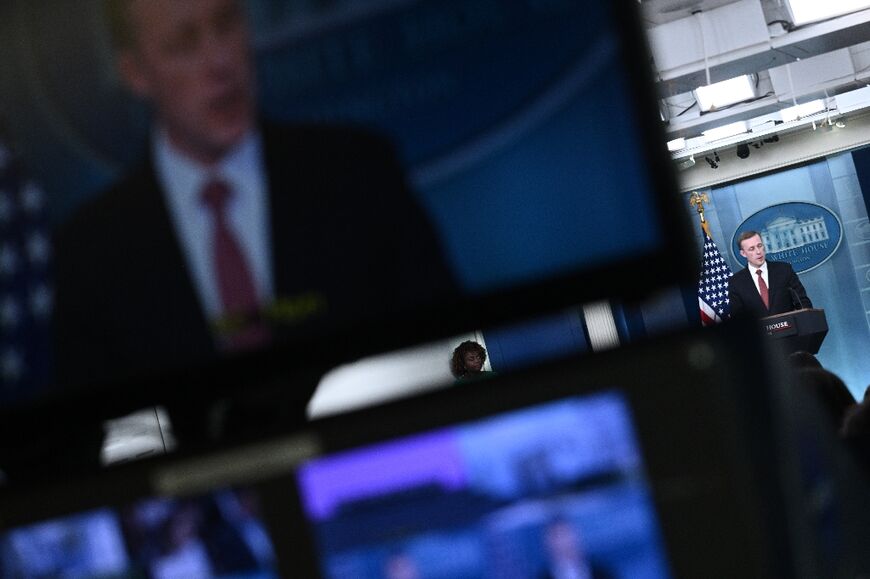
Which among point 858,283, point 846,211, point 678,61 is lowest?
point 858,283

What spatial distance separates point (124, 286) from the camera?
3.18ft

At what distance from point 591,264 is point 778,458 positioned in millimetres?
225

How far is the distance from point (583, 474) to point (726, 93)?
310 inches

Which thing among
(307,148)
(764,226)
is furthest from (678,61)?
(307,148)

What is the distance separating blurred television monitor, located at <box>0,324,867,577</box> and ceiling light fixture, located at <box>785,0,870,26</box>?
5.90 meters

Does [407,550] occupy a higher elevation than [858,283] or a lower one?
higher

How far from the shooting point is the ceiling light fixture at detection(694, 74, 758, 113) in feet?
26.1

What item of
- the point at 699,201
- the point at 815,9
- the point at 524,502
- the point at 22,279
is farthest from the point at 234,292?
the point at 699,201

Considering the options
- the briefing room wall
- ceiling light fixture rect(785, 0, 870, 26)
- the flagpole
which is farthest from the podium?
the flagpole

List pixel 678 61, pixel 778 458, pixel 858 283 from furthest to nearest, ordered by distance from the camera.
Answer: pixel 858 283 < pixel 678 61 < pixel 778 458

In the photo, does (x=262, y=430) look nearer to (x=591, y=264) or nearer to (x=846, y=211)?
(x=591, y=264)

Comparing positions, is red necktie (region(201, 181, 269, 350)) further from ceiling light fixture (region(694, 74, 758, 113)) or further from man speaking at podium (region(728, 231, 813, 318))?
man speaking at podium (region(728, 231, 813, 318))

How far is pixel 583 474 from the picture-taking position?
2.82 ft

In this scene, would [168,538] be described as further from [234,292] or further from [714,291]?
[714,291]
